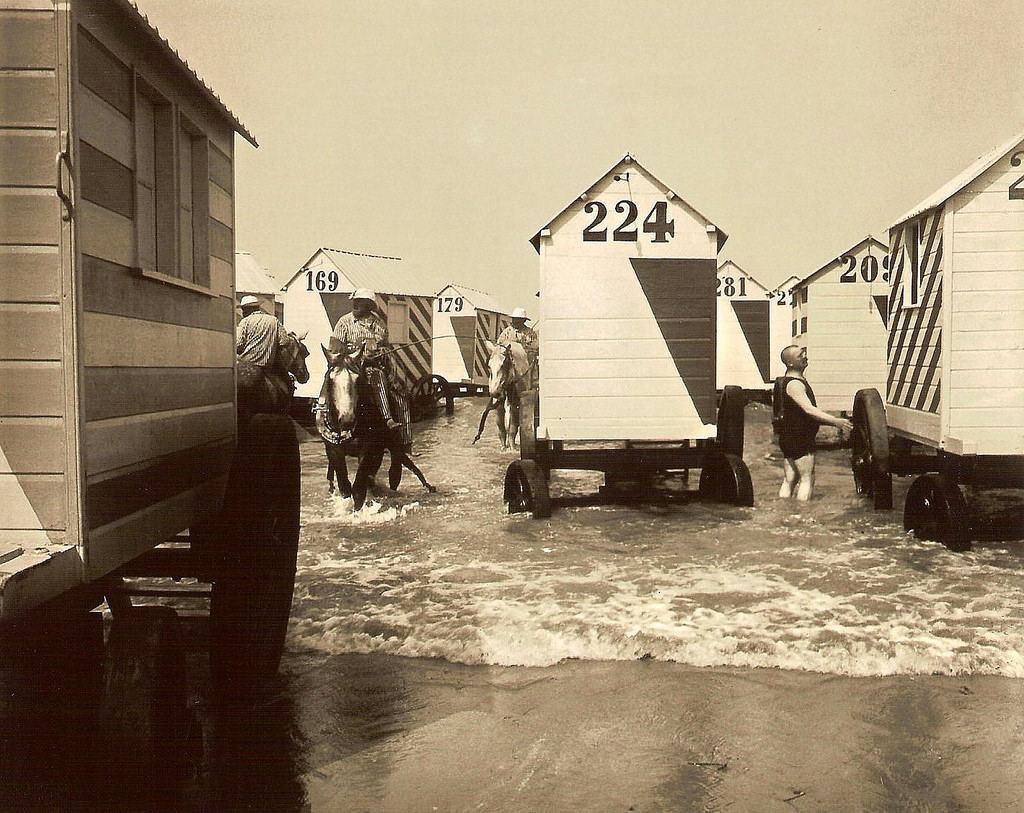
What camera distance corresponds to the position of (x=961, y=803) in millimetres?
3752

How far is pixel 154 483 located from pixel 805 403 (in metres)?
8.52

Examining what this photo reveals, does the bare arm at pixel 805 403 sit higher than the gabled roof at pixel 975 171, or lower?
lower

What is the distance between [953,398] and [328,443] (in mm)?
6325

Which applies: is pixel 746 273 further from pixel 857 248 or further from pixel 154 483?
pixel 154 483

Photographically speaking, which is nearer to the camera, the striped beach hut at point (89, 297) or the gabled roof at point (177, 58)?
the striped beach hut at point (89, 297)

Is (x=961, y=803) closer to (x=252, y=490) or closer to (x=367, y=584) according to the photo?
(x=252, y=490)

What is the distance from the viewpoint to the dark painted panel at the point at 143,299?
308cm

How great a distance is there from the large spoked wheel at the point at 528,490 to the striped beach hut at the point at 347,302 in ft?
34.1

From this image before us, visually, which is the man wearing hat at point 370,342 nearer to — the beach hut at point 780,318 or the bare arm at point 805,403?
the bare arm at point 805,403

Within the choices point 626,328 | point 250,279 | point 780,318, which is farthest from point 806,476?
point 250,279

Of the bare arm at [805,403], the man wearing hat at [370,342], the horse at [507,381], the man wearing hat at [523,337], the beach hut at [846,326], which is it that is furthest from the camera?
the beach hut at [846,326]

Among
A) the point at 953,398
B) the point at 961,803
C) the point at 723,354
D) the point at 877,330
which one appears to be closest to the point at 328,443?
the point at 953,398

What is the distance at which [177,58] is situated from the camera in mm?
3895

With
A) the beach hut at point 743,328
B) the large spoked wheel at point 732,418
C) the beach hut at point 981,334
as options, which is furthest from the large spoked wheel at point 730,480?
the beach hut at point 743,328
